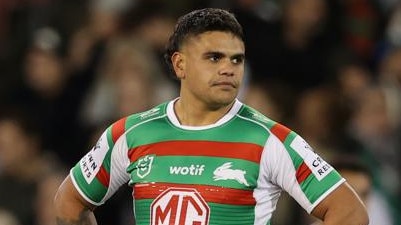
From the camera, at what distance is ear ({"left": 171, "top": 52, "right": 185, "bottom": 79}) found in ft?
20.0

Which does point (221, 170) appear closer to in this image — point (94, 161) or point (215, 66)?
point (215, 66)

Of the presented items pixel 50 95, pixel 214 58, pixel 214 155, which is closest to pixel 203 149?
pixel 214 155

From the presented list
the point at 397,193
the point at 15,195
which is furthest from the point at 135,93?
the point at 397,193

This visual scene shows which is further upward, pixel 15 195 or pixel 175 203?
pixel 175 203

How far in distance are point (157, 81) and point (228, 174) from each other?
191 inches

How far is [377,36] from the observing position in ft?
37.9

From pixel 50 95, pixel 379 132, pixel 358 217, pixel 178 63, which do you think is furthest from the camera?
pixel 50 95

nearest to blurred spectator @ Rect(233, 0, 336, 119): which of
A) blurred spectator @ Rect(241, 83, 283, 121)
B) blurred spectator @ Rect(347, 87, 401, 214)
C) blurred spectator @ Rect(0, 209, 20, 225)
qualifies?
blurred spectator @ Rect(241, 83, 283, 121)

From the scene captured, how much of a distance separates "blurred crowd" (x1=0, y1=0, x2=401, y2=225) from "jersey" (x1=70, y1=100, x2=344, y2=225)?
302 cm

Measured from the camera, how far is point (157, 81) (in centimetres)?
1062

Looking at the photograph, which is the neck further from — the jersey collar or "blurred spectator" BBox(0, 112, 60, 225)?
"blurred spectator" BBox(0, 112, 60, 225)

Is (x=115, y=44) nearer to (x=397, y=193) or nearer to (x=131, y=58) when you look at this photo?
(x=131, y=58)

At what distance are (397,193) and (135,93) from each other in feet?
7.24

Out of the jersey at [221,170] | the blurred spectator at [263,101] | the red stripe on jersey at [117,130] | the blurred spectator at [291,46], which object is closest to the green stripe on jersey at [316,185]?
the jersey at [221,170]
